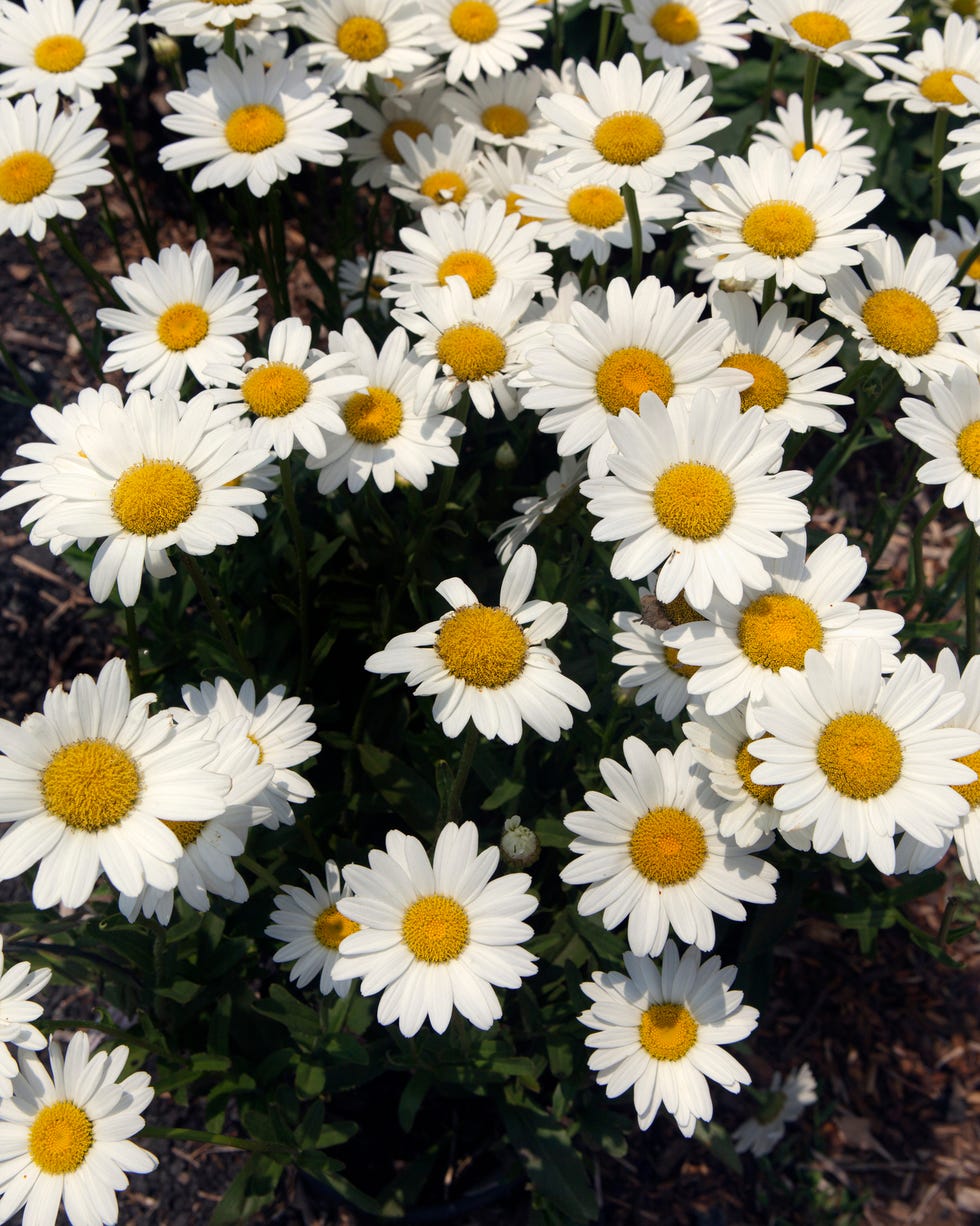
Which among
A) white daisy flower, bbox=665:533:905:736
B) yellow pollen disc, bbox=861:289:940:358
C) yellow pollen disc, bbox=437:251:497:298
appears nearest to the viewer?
white daisy flower, bbox=665:533:905:736

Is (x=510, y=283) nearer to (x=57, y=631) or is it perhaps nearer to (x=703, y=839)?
(x=703, y=839)

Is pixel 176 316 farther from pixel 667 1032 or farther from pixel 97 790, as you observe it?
pixel 667 1032

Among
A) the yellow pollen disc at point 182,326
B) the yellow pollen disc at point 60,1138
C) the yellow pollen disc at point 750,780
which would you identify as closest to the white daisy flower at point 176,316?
the yellow pollen disc at point 182,326

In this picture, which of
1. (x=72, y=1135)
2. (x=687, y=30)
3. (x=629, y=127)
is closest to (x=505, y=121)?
(x=687, y=30)

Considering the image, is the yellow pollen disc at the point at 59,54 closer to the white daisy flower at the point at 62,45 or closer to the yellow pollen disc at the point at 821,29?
the white daisy flower at the point at 62,45

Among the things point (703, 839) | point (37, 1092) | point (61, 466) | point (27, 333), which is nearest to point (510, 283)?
point (61, 466)

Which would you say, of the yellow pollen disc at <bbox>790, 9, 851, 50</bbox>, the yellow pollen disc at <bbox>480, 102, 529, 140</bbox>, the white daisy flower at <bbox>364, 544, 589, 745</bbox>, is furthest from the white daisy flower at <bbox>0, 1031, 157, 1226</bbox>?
the yellow pollen disc at <bbox>790, 9, 851, 50</bbox>

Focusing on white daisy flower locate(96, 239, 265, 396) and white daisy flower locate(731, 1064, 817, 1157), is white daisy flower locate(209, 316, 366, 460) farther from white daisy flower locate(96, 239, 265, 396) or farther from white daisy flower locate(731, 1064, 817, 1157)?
white daisy flower locate(731, 1064, 817, 1157)
